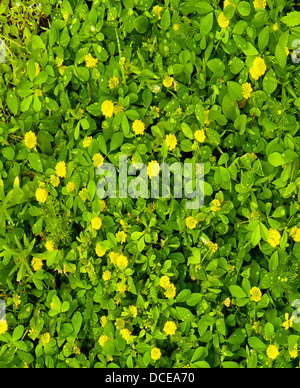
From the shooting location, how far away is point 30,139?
165 cm

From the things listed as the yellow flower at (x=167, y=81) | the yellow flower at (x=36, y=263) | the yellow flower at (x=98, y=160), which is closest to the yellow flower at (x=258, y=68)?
the yellow flower at (x=167, y=81)

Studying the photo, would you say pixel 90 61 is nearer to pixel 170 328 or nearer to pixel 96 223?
pixel 96 223

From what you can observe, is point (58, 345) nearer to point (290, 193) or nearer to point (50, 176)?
point (50, 176)

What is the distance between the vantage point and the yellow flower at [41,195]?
163cm

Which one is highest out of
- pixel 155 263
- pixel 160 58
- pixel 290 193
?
pixel 160 58

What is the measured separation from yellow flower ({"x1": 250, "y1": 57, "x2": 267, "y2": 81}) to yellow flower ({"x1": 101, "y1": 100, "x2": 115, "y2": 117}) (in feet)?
1.61

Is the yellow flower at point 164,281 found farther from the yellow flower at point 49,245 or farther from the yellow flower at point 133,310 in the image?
the yellow flower at point 49,245

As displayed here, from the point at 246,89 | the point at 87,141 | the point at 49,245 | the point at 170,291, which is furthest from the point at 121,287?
the point at 246,89


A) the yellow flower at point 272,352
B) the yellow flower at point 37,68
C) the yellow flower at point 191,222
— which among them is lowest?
the yellow flower at point 272,352

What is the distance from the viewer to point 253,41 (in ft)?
4.74

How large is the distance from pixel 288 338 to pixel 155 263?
515 millimetres

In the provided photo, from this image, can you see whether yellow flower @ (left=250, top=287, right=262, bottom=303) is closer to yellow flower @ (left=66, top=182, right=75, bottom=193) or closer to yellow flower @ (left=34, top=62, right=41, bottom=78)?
yellow flower @ (left=66, top=182, right=75, bottom=193)

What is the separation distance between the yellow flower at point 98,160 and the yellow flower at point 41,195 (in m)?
0.25
